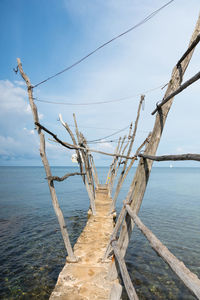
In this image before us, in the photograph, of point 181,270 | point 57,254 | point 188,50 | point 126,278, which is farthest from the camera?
point 57,254

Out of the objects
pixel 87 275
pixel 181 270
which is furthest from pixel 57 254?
pixel 181 270

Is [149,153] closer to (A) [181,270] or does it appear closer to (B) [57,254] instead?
Result: (A) [181,270]

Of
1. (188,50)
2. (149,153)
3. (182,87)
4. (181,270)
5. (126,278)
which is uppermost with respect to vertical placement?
(188,50)

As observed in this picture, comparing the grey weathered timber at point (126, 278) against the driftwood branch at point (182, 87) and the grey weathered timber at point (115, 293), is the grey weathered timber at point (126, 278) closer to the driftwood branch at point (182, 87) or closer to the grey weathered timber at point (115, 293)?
the grey weathered timber at point (115, 293)

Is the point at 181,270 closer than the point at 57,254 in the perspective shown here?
Yes

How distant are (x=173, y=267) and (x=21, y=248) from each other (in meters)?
8.76

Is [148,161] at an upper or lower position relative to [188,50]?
lower

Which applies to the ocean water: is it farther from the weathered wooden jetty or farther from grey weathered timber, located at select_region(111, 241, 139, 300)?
grey weathered timber, located at select_region(111, 241, 139, 300)

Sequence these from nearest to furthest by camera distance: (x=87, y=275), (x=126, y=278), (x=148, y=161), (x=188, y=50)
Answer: (x=188, y=50) < (x=126, y=278) < (x=148, y=161) < (x=87, y=275)

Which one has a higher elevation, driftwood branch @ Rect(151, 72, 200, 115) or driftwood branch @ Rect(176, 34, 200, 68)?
driftwood branch @ Rect(176, 34, 200, 68)

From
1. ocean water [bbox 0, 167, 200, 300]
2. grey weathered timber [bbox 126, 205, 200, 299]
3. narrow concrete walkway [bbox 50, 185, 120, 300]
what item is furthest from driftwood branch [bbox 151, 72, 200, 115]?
ocean water [bbox 0, 167, 200, 300]

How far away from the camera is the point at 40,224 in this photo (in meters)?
12.5

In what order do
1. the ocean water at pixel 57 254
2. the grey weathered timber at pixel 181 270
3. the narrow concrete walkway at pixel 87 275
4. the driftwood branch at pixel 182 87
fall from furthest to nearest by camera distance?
1. the ocean water at pixel 57 254
2. the narrow concrete walkway at pixel 87 275
3. the driftwood branch at pixel 182 87
4. the grey weathered timber at pixel 181 270

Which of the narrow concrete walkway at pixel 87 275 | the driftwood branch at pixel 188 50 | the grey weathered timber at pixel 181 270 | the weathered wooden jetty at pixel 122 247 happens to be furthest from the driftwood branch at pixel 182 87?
the narrow concrete walkway at pixel 87 275
